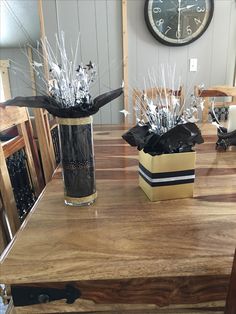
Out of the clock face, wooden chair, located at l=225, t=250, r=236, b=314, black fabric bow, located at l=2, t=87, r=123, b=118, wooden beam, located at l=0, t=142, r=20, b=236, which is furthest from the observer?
the clock face

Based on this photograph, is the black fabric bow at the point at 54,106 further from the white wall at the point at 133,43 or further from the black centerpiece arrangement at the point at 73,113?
the white wall at the point at 133,43

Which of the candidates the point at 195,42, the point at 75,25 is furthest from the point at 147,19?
the point at 75,25

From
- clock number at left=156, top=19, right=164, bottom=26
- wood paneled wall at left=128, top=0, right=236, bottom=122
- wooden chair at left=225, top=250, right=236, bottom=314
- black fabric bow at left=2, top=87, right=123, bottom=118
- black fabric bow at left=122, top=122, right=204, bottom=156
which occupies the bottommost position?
wooden chair at left=225, top=250, right=236, bottom=314

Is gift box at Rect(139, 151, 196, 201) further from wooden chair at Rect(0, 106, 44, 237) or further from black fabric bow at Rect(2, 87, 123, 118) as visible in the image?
wooden chair at Rect(0, 106, 44, 237)

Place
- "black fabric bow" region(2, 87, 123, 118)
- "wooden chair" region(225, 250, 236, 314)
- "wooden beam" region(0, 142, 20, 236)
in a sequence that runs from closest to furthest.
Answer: "wooden chair" region(225, 250, 236, 314) → "black fabric bow" region(2, 87, 123, 118) → "wooden beam" region(0, 142, 20, 236)

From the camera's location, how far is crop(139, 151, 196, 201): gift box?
0.84m

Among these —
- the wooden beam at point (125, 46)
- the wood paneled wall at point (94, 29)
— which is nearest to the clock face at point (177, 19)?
the wooden beam at point (125, 46)

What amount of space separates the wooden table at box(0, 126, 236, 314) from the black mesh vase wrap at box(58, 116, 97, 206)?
0.14ft

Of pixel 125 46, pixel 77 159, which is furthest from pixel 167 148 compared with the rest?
pixel 125 46

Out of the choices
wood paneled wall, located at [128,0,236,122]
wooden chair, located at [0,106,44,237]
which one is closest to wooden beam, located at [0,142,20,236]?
wooden chair, located at [0,106,44,237]

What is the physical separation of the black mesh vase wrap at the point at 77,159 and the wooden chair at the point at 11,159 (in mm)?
250

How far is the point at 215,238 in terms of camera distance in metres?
0.66

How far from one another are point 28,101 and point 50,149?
64 centimetres

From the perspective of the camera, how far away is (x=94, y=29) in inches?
117
